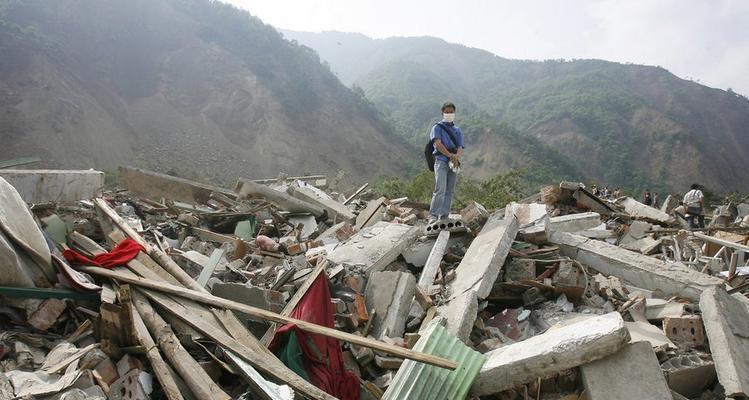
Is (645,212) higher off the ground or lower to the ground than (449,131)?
lower

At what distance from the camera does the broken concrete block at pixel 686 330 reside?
11.6 feet

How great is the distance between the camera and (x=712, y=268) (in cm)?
555

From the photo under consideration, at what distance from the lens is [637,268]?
4.65 metres

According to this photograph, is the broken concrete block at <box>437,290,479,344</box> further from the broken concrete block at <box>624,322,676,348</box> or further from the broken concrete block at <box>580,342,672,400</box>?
the broken concrete block at <box>624,322,676,348</box>

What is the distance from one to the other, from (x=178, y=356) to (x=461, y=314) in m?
2.03

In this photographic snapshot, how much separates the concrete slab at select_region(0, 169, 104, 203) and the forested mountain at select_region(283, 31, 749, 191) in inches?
1398

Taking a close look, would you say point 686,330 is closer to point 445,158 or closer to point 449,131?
point 445,158

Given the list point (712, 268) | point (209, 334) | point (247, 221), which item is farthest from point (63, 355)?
point (712, 268)

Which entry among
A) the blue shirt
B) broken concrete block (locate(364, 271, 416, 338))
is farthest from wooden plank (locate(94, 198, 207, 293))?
the blue shirt

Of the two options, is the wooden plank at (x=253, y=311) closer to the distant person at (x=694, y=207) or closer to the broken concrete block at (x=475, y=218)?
the broken concrete block at (x=475, y=218)

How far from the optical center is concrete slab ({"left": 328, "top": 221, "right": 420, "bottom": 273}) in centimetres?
456

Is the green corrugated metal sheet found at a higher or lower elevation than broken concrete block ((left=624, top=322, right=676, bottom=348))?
lower

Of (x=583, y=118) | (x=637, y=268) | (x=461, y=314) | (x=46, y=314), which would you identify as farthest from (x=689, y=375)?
(x=583, y=118)

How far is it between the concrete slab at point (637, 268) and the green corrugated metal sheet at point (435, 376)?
8.00ft
